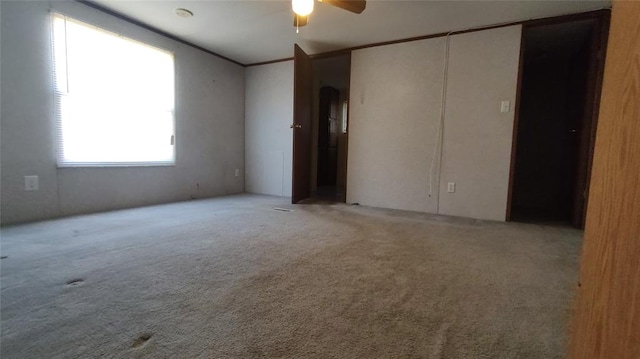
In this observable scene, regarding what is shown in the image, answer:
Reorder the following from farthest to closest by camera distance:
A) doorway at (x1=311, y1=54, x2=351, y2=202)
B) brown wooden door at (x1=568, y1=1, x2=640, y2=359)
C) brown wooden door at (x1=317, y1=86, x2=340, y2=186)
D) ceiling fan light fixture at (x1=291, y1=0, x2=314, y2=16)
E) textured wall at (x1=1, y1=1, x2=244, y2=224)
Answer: brown wooden door at (x1=317, y1=86, x2=340, y2=186)
doorway at (x1=311, y1=54, x2=351, y2=202)
textured wall at (x1=1, y1=1, x2=244, y2=224)
ceiling fan light fixture at (x1=291, y1=0, x2=314, y2=16)
brown wooden door at (x1=568, y1=1, x2=640, y2=359)

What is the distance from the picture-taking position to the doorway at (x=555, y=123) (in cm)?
275

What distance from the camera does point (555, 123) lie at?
→ 3.73m

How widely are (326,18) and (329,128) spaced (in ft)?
9.07

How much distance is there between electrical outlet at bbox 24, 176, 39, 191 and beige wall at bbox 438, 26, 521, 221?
394cm

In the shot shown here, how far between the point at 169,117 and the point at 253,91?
4.61 ft

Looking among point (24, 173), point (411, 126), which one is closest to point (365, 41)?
point (411, 126)

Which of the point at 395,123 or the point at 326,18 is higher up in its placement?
the point at 326,18

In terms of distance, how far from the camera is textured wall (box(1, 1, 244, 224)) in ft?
7.29

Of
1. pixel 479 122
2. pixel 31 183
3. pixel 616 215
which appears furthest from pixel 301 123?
pixel 616 215

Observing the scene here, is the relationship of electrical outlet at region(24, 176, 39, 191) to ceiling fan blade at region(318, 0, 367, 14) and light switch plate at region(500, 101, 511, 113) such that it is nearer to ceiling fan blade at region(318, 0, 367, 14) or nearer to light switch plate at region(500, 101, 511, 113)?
ceiling fan blade at region(318, 0, 367, 14)

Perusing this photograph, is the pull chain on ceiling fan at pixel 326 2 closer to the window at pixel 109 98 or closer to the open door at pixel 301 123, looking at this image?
the open door at pixel 301 123

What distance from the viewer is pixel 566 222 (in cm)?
288

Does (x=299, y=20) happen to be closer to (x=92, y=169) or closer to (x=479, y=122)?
(x=479, y=122)

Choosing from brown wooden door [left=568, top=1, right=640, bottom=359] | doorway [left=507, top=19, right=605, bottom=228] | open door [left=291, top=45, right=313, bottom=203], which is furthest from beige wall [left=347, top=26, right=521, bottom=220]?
brown wooden door [left=568, top=1, right=640, bottom=359]
